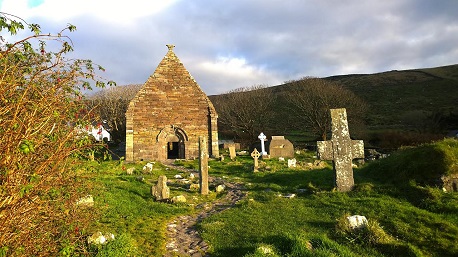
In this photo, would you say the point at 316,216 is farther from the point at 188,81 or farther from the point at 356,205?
the point at 188,81

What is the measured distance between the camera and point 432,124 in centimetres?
3166

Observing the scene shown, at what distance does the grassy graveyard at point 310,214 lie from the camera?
575cm

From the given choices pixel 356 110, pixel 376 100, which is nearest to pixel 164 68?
pixel 356 110

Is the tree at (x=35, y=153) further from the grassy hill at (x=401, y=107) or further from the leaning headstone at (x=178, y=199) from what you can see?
the grassy hill at (x=401, y=107)

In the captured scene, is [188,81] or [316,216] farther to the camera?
[188,81]

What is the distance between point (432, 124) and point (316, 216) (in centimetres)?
3055

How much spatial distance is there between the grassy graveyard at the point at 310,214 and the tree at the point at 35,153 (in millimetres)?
917

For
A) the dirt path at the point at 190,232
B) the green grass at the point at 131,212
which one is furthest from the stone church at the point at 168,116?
the dirt path at the point at 190,232

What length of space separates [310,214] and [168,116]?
52.0 feet

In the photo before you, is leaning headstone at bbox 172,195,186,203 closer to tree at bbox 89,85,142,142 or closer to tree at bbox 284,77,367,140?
tree at bbox 284,77,367,140

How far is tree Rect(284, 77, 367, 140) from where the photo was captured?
34.0m

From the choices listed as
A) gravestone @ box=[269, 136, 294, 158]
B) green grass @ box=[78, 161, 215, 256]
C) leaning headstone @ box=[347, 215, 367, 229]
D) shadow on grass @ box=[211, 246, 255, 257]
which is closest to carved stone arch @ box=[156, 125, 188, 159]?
gravestone @ box=[269, 136, 294, 158]

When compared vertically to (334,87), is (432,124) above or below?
below

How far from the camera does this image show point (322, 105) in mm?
34594
